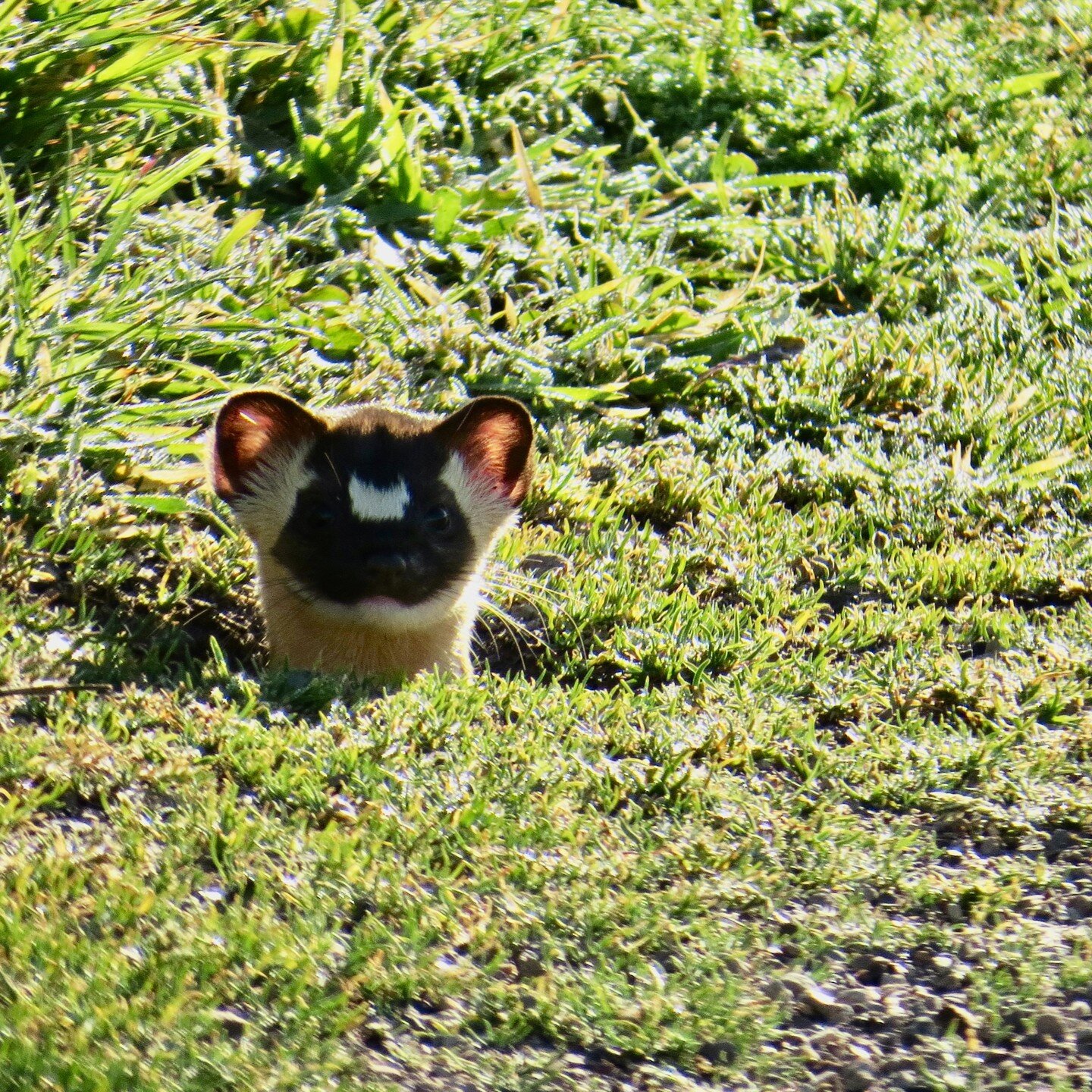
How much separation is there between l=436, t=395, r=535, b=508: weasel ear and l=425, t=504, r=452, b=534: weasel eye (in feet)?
0.77

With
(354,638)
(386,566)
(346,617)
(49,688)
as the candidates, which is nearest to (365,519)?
(386,566)

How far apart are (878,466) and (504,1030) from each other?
12.5 ft

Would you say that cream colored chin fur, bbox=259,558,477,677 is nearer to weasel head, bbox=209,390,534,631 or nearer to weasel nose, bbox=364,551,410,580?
Answer: weasel head, bbox=209,390,534,631

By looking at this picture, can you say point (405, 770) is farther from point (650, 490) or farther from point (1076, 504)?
point (1076, 504)

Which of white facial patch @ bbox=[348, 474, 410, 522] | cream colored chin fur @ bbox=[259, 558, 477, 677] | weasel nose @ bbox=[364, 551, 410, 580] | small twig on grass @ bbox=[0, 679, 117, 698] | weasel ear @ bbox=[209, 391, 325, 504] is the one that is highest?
weasel ear @ bbox=[209, 391, 325, 504]

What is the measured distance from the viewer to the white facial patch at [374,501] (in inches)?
206

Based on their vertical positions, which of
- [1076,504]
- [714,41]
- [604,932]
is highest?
[714,41]

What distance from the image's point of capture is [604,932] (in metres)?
3.64

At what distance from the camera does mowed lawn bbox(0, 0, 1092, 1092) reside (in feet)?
11.0

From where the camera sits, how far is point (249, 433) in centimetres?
534

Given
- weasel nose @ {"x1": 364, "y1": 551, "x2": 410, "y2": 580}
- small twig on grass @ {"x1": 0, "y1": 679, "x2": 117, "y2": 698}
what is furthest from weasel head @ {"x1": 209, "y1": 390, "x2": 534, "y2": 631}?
small twig on grass @ {"x1": 0, "y1": 679, "x2": 117, "y2": 698}

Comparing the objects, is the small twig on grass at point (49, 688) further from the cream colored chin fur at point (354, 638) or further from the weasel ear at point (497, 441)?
the weasel ear at point (497, 441)

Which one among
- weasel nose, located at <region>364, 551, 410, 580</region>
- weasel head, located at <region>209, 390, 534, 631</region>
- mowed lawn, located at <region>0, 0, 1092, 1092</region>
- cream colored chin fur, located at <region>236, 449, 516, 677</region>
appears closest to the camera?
mowed lawn, located at <region>0, 0, 1092, 1092</region>

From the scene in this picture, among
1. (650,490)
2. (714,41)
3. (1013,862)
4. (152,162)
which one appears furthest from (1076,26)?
(1013,862)
